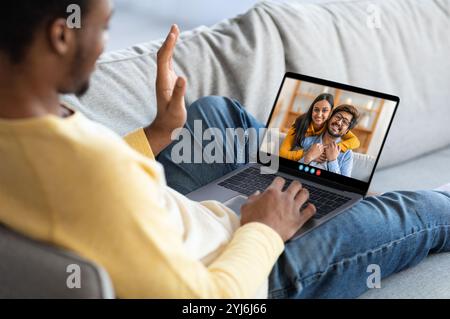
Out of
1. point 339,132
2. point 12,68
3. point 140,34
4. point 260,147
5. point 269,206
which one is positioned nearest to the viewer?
point 12,68

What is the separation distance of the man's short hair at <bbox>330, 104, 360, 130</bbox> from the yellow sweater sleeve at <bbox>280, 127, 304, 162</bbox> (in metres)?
0.10

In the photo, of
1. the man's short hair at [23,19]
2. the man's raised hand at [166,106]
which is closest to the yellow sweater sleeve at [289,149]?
the man's raised hand at [166,106]

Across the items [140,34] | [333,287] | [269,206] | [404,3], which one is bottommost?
[140,34]

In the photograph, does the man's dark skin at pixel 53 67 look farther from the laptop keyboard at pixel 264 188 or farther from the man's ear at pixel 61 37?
the laptop keyboard at pixel 264 188

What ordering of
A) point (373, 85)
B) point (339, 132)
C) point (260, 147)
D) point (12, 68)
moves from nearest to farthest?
point (12, 68) < point (339, 132) < point (260, 147) < point (373, 85)

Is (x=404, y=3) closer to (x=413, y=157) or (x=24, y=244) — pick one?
(x=413, y=157)

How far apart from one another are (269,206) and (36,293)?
39 centimetres

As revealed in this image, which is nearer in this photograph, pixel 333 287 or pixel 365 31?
pixel 333 287

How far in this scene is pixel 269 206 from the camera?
109cm

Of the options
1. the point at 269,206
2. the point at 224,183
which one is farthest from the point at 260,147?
the point at 269,206

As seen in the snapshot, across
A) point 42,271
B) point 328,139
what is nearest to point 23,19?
point 42,271

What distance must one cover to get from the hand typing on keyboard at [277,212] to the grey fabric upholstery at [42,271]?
1.02 ft

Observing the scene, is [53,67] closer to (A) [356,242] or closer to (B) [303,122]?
(A) [356,242]

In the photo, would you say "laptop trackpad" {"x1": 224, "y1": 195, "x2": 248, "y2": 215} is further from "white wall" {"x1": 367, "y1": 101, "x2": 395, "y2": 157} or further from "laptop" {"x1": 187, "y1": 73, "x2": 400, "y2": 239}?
"white wall" {"x1": 367, "y1": 101, "x2": 395, "y2": 157}
